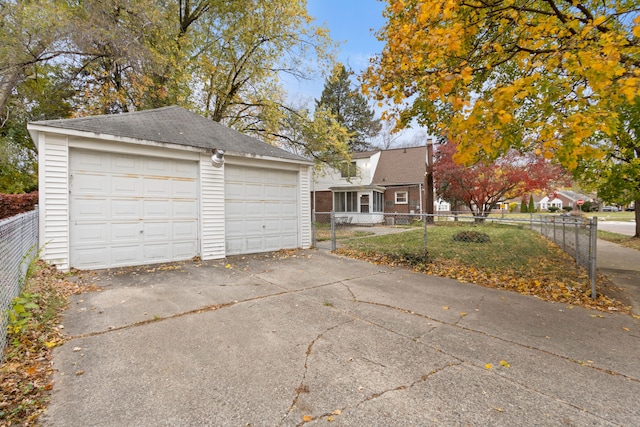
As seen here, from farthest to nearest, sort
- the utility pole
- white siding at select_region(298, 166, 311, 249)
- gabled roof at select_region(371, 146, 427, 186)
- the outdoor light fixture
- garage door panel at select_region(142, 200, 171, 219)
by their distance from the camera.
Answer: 1. gabled roof at select_region(371, 146, 427, 186)
2. the utility pole
3. white siding at select_region(298, 166, 311, 249)
4. the outdoor light fixture
5. garage door panel at select_region(142, 200, 171, 219)

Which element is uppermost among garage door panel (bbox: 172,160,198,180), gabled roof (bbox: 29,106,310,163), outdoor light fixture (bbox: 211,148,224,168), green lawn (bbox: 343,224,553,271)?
gabled roof (bbox: 29,106,310,163)

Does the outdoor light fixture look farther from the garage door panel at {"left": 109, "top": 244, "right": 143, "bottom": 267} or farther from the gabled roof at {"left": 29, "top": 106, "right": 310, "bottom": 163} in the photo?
the garage door panel at {"left": 109, "top": 244, "right": 143, "bottom": 267}

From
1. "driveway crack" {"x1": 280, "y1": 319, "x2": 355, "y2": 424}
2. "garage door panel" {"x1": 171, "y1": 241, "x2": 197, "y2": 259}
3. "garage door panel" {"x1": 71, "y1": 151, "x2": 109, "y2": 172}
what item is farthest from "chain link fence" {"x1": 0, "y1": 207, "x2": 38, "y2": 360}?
"driveway crack" {"x1": 280, "y1": 319, "x2": 355, "y2": 424}

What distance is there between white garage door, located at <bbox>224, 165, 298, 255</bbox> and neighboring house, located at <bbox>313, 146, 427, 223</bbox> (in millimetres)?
11833

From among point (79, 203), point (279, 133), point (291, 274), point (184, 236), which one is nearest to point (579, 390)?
point (291, 274)

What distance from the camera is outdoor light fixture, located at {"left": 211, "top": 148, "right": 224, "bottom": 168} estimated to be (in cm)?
739

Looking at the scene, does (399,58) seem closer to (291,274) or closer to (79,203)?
(291,274)

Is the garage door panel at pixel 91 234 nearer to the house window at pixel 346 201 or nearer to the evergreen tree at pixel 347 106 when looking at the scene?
the house window at pixel 346 201

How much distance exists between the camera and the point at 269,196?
8.73 m

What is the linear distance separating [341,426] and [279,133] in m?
14.6

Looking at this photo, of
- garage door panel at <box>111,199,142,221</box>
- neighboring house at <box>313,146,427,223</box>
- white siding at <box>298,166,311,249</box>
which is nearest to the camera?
garage door panel at <box>111,199,142,221</box>

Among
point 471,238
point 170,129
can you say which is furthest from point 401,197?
point 170,129

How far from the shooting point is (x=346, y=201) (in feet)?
74.0

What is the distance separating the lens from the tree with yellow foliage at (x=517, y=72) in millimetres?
3402
